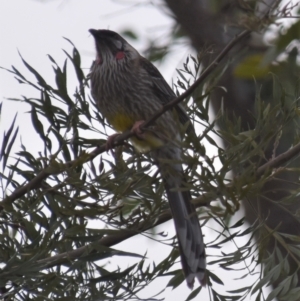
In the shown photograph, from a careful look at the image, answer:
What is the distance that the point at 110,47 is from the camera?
313cm

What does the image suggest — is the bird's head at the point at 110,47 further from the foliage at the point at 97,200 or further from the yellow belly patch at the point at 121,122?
the foliage at the point at 97,200

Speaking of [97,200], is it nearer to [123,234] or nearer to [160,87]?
[123,234]

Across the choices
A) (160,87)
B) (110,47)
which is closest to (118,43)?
(110,47)

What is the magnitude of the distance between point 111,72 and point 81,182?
4.39 feet

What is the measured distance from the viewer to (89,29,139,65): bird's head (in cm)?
308

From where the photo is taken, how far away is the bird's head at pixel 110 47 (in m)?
3.08

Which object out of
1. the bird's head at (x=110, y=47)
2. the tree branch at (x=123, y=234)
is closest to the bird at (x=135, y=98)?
the bird's head at (x=110, y=47)

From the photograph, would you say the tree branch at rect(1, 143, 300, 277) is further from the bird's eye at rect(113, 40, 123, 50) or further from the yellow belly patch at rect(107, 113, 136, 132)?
the bird's eye at rect(113, 40, 123, 50)

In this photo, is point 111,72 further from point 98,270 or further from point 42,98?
point 98,270

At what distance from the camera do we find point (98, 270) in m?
1.85

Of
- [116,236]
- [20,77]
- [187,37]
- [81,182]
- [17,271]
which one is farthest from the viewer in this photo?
[187,37]

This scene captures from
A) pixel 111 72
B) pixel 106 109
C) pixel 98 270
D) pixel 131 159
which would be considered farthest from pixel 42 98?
pixel 111 72

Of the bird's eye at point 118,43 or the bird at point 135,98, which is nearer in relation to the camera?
the bird at point 135,98

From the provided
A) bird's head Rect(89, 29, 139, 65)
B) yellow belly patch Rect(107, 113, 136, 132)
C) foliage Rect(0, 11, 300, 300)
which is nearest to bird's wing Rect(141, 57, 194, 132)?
bird's head Rect(89, 29, 139, 65)
